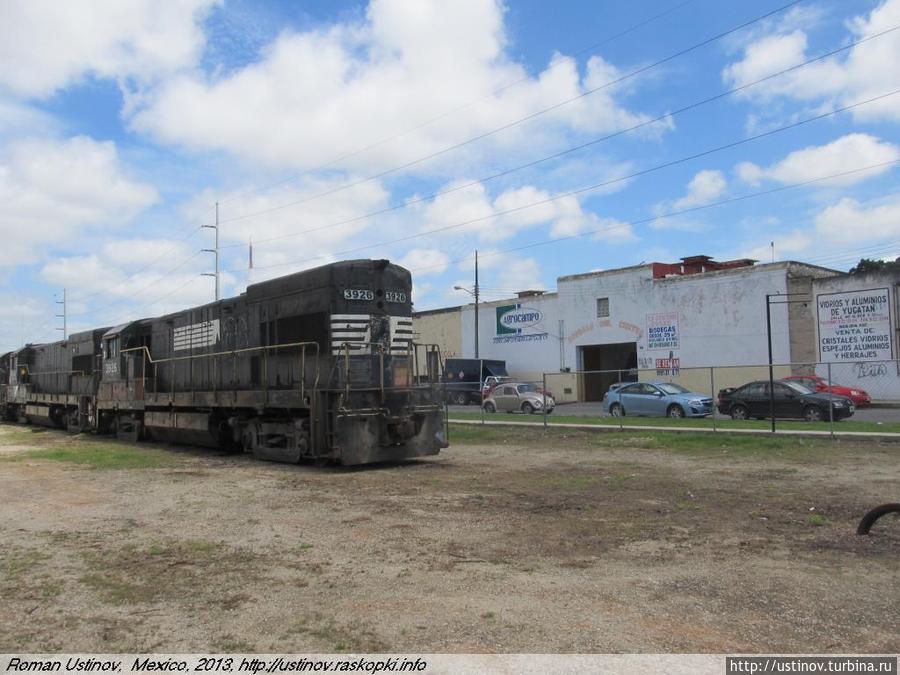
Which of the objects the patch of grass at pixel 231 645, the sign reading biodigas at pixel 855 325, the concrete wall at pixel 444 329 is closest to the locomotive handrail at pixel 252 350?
the patch of grass at pixel 231 645

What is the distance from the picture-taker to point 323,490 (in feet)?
35.1

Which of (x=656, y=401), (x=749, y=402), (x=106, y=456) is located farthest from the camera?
(x=656, y=401)

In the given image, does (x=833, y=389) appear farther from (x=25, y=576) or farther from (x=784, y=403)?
(x=25, y=576)

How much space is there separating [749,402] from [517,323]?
87.5 ft

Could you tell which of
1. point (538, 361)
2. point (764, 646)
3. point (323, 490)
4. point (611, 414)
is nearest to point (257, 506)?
point (323, 490)

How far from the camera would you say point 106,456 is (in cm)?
1602

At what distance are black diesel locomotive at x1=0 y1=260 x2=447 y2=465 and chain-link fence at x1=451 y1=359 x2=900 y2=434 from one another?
8040mm

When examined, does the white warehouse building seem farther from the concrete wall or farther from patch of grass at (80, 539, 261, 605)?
patch of grass at (80, 539, 261, 605)

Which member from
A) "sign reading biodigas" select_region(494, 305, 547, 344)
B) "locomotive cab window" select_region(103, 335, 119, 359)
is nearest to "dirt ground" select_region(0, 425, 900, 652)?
"locomotive cab window" select_region(103, 335, 119, 359)

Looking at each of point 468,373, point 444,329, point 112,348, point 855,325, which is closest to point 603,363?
point 468,373

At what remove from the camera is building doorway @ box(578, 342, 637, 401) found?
43656mm

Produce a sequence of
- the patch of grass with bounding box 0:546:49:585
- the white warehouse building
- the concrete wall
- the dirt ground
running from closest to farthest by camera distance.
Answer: the dirt ground → the patch of grass with bounding box 0:546:49:585 → the white warehouse building → the concrete wall

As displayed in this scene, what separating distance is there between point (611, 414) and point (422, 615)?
2228cm

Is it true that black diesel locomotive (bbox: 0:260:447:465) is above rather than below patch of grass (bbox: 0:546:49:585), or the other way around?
above
